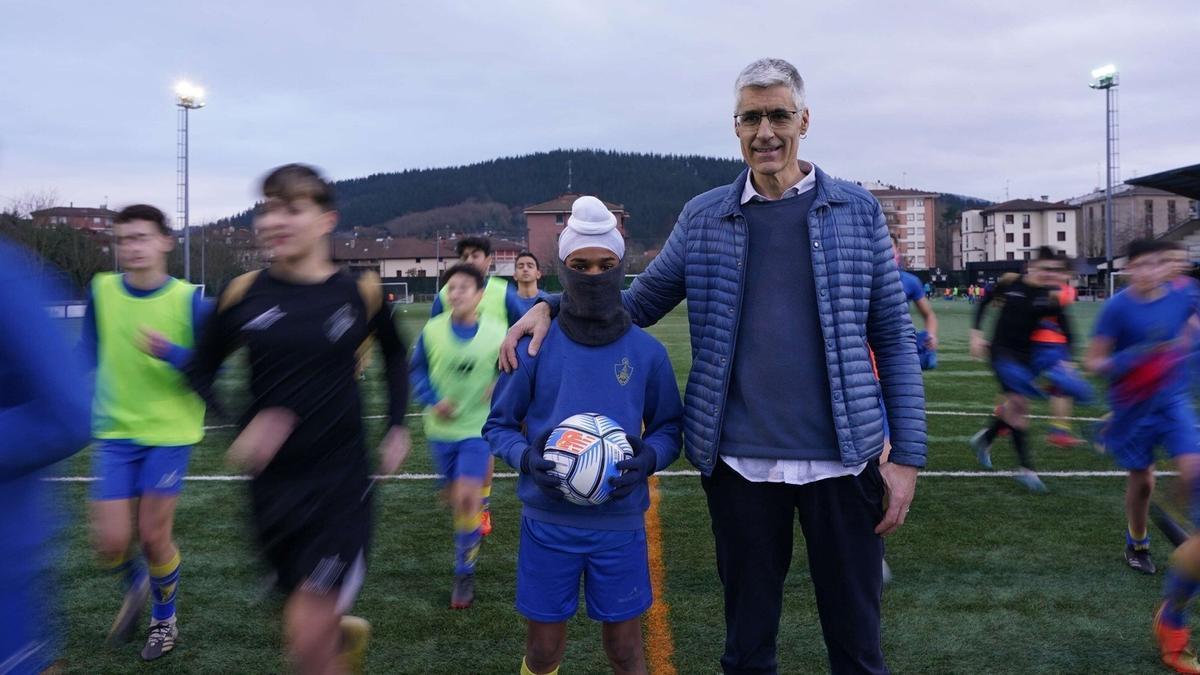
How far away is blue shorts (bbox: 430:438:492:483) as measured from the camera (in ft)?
18.5

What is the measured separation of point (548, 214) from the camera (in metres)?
117

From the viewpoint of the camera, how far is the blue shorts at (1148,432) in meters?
4.82

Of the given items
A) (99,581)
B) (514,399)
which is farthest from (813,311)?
(99,581)

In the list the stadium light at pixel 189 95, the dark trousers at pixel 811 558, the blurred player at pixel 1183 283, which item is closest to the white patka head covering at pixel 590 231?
the dark trousers at pixel 811 558

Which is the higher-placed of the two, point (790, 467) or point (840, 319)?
point (840, 319)

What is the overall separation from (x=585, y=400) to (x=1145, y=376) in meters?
3.65

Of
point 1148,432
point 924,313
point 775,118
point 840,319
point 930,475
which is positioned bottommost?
point 930,475

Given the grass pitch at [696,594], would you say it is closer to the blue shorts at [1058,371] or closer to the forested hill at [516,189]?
the blue shorts at [1058,371]

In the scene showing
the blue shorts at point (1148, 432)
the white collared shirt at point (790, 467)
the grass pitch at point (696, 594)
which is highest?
the white collared shirt at point (790, 467)

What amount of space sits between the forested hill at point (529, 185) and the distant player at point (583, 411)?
140m

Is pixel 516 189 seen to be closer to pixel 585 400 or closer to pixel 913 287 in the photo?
pixel 913 287

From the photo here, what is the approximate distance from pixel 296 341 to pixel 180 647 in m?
2.53

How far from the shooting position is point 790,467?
9.83 feet

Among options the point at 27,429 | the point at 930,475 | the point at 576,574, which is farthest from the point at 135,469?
the point at 930,475
